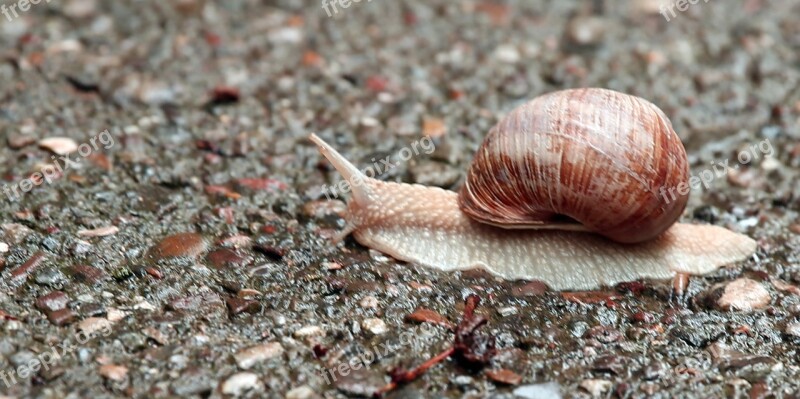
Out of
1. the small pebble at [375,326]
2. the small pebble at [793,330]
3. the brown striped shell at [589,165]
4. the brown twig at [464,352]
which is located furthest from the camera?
the brown striped shell at [589,165]

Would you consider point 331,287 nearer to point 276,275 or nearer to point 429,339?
point 276,275

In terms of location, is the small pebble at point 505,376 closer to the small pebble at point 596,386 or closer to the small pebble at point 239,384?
the small pebble at point 596,386

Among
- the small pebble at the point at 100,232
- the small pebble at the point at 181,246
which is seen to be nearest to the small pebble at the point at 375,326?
the small pebble at the point at 181,246

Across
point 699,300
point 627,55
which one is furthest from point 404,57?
point 699,300

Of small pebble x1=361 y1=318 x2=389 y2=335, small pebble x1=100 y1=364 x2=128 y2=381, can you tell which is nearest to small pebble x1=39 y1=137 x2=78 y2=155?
small pebble x1=100 y1=364 x2=128 y2=381

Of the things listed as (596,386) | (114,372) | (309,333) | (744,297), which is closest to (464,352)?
(596,386)

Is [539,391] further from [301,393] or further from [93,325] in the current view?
[93,325]

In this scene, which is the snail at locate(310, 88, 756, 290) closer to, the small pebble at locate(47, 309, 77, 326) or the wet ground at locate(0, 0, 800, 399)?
the wet ground at locate(0, 0, 800, 399)
